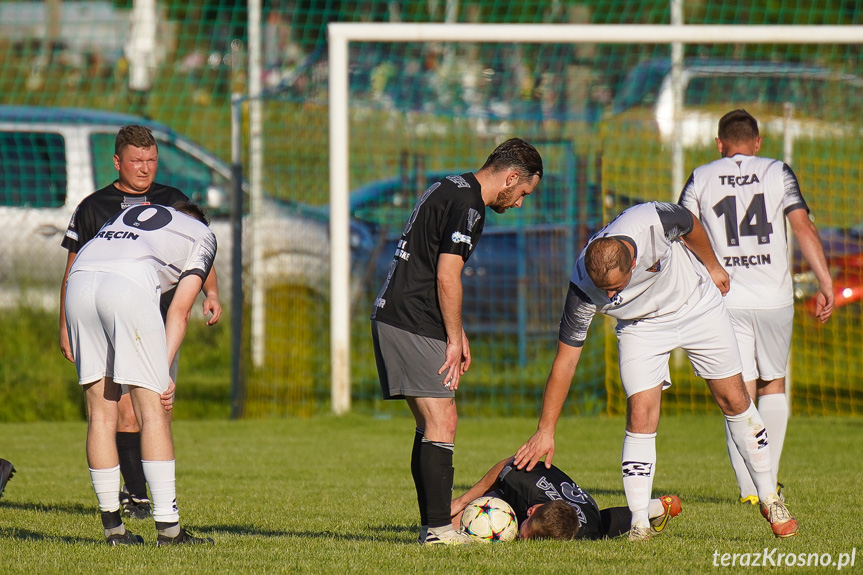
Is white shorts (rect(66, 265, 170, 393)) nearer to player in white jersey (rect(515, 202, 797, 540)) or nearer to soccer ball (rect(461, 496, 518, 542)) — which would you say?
soccer ball (rect(461, 496, 518, 542))

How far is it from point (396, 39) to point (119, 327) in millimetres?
6371

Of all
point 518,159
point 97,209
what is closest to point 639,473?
point 518,159

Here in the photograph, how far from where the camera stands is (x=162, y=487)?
4.98 m

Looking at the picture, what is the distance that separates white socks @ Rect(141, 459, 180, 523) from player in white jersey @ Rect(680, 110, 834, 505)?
340 cm

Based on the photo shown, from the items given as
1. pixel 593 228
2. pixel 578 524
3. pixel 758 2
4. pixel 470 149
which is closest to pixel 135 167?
pixel 578 524

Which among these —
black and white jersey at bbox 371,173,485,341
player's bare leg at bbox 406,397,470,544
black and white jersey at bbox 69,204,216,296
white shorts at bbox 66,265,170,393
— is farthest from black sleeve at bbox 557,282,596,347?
white shorts at bbox 66,265,170,393

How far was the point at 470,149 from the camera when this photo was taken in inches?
682

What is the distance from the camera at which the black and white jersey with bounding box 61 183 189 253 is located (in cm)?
641

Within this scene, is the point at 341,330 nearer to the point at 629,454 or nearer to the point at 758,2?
the point at 629,454

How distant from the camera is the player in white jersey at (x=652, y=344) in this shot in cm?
510

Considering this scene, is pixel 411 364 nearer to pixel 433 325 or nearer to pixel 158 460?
pixel 433 325

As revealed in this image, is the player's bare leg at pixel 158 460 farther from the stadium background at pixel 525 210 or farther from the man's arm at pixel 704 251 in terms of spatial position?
the stadium background at pixel 525 210

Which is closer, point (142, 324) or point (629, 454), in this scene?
point (142, 324)

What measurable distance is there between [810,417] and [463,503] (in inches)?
246
